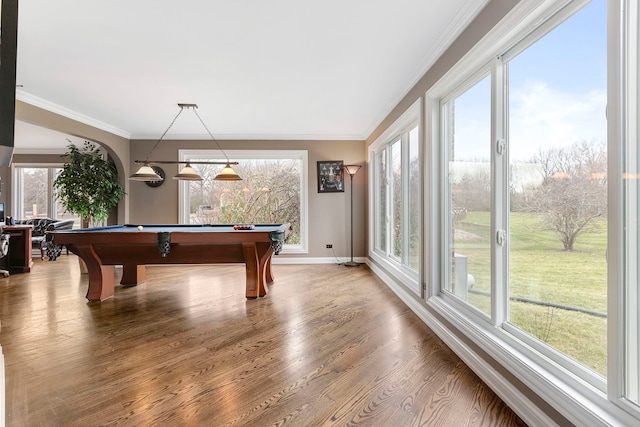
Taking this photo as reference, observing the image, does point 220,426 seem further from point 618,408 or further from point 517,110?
point 517,110

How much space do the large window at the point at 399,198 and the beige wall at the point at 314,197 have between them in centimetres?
49

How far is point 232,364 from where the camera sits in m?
2.23

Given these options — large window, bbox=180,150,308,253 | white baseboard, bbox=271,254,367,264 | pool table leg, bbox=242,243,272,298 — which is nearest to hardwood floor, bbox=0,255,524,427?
pool table leg, bbox=242,243,272,298

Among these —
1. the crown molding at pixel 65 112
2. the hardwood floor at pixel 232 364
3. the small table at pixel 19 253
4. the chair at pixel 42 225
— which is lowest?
the hardwood floor at pixel 232 364

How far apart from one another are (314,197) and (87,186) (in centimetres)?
367

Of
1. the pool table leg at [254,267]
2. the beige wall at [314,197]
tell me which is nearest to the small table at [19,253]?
the beige wall at [314,197]

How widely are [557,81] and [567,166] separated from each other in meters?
0.44

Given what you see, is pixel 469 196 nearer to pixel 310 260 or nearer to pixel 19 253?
pixel 310 260

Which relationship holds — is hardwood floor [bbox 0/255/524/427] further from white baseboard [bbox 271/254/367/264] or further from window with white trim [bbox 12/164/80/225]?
window with white trim [bbox 12/164/80/225]

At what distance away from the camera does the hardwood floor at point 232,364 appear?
1713mm

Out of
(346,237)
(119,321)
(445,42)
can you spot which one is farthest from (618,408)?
(346,237)

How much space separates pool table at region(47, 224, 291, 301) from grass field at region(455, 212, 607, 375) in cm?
223

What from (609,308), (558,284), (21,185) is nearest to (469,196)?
(558,284)

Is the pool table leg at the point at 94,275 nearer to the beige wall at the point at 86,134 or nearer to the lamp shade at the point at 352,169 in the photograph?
the beige wall at the point at 86,134
